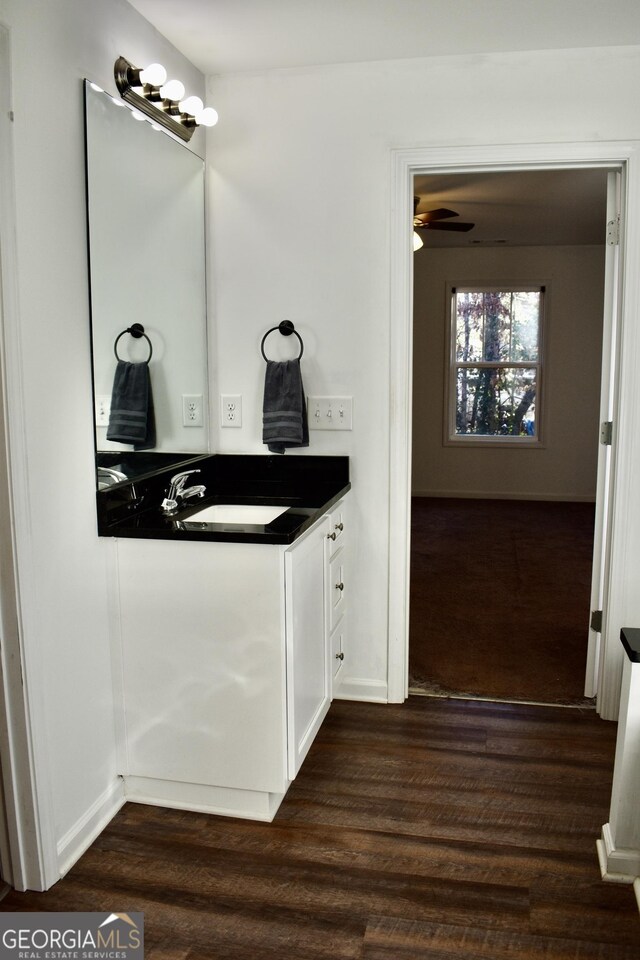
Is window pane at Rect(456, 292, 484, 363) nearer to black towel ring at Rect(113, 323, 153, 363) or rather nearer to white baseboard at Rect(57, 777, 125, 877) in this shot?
black towel ring at Rect(113, 323, 153, 363)

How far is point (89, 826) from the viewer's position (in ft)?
7.20

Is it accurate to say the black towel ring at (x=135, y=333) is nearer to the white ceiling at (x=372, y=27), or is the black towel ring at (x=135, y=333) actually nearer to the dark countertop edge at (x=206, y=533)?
the dark countertop edge at (x=206, y=533)

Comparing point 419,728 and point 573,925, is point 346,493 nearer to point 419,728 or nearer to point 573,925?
point 419,728

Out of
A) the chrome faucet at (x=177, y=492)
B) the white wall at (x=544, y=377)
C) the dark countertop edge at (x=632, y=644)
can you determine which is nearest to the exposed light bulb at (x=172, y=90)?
the chrome faucet at (x=177, y=492)

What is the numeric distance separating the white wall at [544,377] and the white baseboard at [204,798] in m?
5.46

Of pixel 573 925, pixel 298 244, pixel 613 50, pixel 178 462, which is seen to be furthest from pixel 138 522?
pixel 613 50

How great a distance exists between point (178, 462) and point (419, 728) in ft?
4.27

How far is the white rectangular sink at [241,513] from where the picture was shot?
9.05 feet

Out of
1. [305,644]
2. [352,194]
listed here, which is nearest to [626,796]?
[305,644]

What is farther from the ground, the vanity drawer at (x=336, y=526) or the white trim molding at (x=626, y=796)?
the vanity drawer at (x=336, y=526)

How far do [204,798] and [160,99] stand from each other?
2.13 metres

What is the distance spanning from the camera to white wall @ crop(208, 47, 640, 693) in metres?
2.74

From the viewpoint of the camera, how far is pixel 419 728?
2.88 metres

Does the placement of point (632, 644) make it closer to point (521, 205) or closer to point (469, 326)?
point (521, 205)
